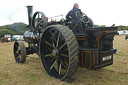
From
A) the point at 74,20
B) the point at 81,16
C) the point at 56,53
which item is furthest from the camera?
the point at 81,16

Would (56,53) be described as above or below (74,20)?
below

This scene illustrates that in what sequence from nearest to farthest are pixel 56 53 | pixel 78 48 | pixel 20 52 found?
pixel 78 48 < pixel 56 53 < pixel 20 52

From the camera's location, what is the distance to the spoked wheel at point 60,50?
3.15 meters

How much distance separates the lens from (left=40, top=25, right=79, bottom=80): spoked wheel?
3148 mm

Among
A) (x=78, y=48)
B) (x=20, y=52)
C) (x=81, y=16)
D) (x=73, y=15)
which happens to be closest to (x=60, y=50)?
(x=78, y=48)

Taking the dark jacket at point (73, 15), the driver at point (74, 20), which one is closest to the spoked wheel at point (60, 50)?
the driver at point (74, 20)

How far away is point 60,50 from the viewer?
142 inches

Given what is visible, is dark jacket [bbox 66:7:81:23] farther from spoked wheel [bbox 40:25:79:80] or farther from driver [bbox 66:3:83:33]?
spoked wheel [bbox 40:25:79:80]

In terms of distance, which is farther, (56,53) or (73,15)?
(73,15)

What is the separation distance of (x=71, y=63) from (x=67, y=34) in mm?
703

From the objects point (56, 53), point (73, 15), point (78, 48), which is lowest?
point (56, 53)

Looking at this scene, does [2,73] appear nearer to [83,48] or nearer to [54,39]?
[54,39]

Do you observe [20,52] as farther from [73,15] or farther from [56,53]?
[73,15]

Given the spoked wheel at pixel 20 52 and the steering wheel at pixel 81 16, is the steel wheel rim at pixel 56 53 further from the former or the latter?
the spoked wheel at pixel 20 52
